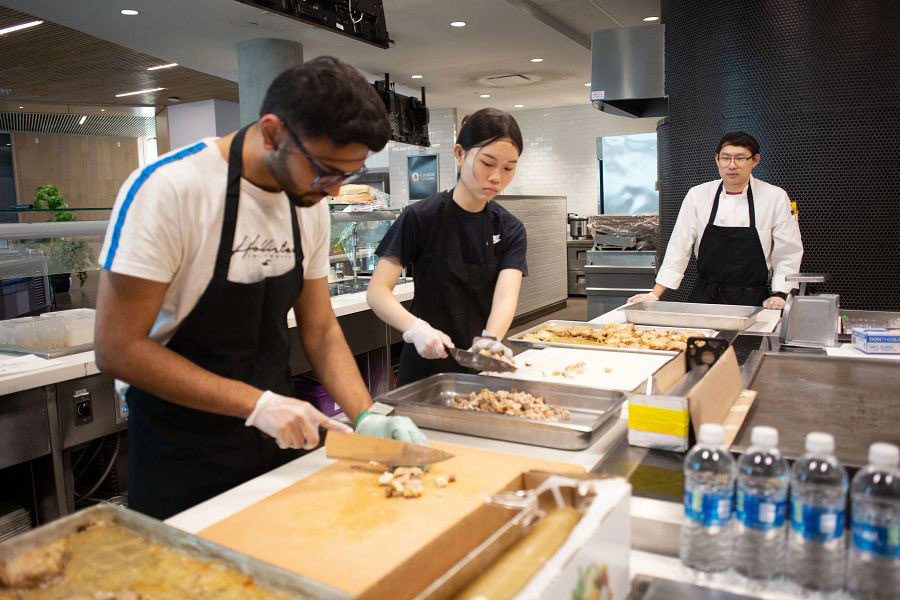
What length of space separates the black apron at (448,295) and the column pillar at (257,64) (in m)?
5.51

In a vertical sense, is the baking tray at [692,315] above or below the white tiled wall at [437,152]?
below

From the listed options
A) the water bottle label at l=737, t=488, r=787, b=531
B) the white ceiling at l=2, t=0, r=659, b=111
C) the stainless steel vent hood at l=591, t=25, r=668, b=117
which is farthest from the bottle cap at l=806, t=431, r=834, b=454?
the white ceiling at l=2, t=0, r=659, b=111

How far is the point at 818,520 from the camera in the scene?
1.01 m

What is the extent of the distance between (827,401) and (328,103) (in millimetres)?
1344

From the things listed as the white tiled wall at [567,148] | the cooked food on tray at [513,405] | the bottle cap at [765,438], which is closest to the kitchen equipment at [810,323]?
the cooked food on tray at [513,405]

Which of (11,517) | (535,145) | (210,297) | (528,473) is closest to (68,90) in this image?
(535,145)

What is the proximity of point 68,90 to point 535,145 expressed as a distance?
7706mm

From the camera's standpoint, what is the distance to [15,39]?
24.0 ft

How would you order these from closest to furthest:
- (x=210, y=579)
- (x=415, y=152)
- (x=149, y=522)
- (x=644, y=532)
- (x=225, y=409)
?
1. (x=210, y=579)
2. (x=149, y=522)
3. (x=644, y=532)
4. (x=225, y=409)
5. (x=415, y=152)

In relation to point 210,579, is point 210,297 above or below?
above

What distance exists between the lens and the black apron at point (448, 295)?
2492mm

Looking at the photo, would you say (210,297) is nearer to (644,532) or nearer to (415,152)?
(644,532)

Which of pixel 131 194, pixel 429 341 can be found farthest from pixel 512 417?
pixel 131 194

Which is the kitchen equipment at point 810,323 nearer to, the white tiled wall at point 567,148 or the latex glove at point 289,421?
the latex glove at point 289,421
